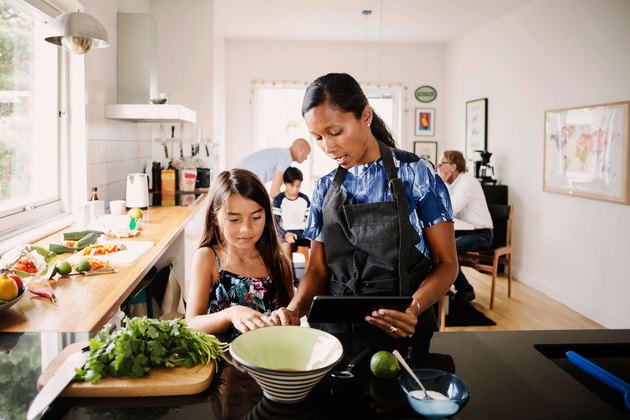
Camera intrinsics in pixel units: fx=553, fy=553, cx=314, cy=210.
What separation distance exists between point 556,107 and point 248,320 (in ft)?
14.9

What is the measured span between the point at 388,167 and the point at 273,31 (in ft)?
18.5

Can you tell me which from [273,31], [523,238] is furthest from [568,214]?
[273,31]

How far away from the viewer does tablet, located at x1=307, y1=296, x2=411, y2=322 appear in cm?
123

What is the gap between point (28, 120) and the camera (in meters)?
2.98

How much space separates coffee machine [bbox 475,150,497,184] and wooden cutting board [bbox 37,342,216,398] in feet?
17.6

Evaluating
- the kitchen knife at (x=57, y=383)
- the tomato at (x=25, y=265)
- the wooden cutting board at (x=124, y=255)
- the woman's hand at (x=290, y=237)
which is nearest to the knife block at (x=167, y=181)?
the woman's hand at (x=290, y=237)

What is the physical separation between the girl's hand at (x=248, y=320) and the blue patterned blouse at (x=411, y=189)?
1.48 feet

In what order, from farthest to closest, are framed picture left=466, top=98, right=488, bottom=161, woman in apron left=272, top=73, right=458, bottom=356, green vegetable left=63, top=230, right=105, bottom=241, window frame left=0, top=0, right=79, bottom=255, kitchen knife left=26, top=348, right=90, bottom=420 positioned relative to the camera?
framed picture left=466, top=98, right=488, bottom=161 → window frame left=0, top=0, right=79, bottom=255 → green vegetable left=63, top=230, right=105, bottom=241 → woman in apron left=272, top=73, right=458, bottom=356 → kitchen knife left=26, top=348, right=90, bottom=420

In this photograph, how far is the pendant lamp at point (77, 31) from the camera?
2211mm

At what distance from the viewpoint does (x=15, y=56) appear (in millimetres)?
2805

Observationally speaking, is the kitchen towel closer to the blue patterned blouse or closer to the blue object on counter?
the blue patterned blouse

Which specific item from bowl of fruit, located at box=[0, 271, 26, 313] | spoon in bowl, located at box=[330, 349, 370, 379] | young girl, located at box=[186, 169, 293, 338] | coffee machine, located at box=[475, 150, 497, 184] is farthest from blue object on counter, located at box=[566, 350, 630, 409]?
coffee machine, located at box=[475, 150, 497, 184]

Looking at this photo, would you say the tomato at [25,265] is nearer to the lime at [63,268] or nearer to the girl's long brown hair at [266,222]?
the lime at [63,268]

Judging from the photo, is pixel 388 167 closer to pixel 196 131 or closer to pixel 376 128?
pixel 376 128
